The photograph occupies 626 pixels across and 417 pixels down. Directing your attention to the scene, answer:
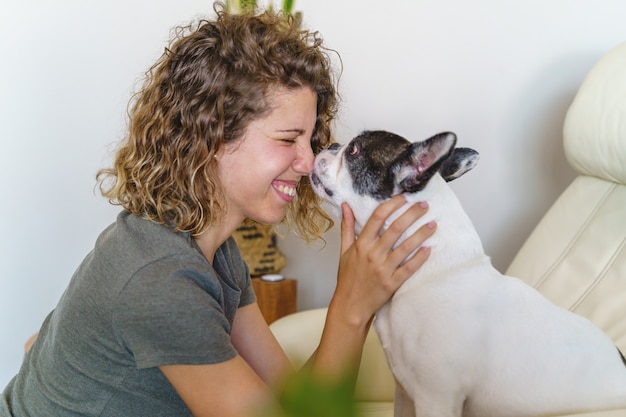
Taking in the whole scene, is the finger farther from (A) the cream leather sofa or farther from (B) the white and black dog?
(A) the cream leather sofa

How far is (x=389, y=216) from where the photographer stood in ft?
4.27

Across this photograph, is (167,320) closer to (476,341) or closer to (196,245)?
(196,245)

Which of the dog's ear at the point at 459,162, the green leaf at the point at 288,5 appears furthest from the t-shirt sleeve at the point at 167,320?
the green leaf at the point at 288,5

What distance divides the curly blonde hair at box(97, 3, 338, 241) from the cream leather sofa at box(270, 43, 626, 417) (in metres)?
0.55

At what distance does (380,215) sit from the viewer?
1288 mm

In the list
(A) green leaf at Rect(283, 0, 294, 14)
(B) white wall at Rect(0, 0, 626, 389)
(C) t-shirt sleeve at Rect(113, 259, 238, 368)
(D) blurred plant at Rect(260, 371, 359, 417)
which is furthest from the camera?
(A) green leaf at Rect(283, 0, 294, 14)

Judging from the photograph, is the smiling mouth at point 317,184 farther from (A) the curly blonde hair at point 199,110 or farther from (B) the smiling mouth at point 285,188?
(A) the curly blonde hair at point 199,110

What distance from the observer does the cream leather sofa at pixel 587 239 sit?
1.61 meters

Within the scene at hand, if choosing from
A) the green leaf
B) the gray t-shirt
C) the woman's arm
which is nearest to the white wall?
the green leaf

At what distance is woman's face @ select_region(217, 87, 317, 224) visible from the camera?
1303 mm

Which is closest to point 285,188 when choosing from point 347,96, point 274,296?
point 274,296

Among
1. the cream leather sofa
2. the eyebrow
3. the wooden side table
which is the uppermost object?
the eyebrow

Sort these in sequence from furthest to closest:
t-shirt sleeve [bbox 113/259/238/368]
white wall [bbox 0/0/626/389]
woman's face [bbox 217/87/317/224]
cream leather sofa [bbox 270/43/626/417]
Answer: white wall [bbox 0/0/626/389] → cream leather sofa [bbox 270/43/626/417] → woman's face [bbox 217/87/317/224] → t-shirt sleeve [bbox 113/259/238/368]

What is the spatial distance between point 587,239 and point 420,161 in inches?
27.3
